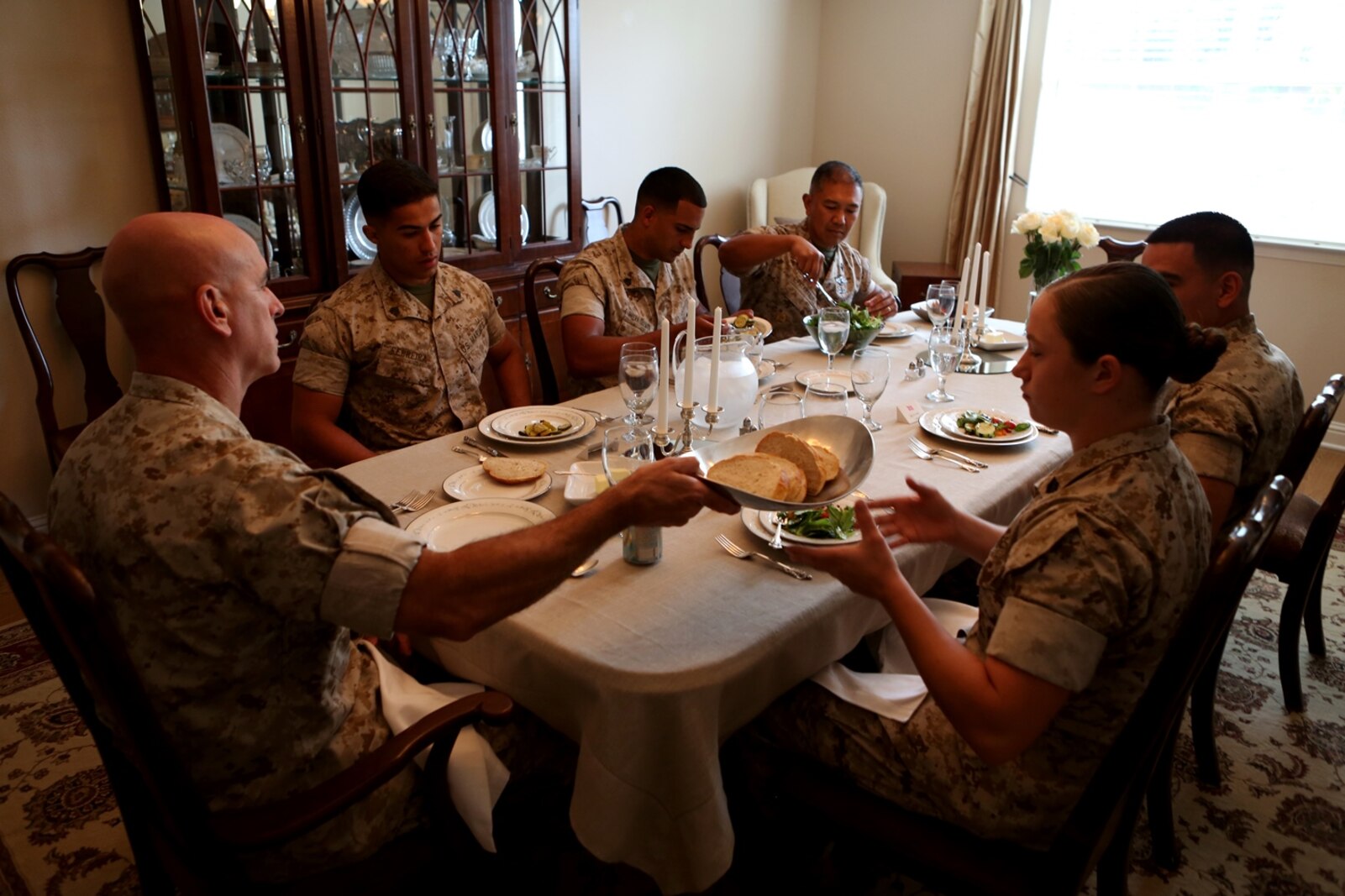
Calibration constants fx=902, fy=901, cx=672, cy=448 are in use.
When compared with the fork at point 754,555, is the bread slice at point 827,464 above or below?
above

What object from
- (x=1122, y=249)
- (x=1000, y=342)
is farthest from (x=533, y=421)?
(x=1122, y=249)

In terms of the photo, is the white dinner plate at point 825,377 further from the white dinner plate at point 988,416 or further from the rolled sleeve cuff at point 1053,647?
the rolled sleeve cuff at point 1053,647

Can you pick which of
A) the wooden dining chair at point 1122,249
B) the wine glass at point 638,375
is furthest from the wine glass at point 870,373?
the wooden dining chair at point 1122,249

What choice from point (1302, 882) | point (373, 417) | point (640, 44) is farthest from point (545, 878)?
point (640, 44)

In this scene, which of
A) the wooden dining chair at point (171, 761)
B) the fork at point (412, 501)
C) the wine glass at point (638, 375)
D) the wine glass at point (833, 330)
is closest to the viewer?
the wooden dining chair at point (171, 761)

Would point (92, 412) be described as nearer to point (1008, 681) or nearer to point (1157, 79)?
point (1008, 681)

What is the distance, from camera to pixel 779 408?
85.8 inches

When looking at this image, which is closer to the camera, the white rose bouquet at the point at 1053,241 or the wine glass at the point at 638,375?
the wine glass at the point at 638,375

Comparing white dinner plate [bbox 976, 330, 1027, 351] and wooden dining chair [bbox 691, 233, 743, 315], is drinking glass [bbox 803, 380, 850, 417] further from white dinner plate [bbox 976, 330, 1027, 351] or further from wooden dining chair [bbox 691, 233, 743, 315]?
wooden dining chair [bbox 691, 233, 743, 315]

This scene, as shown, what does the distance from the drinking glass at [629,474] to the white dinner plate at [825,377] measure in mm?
954

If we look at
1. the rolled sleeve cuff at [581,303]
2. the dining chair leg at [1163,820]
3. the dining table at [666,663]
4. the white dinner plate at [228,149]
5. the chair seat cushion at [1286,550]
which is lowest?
the dining chair leg at [1163,820]

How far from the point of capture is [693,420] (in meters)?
2.03

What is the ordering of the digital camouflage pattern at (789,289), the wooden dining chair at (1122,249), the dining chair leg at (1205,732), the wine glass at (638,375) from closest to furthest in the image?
the wine glass at (638,375) < the dining chair leg at (1205,732) < the digital camouflage pattern at (789,289) < the wooden dining chair at (1122,249)

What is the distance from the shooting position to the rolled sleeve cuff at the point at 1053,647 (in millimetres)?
1071
